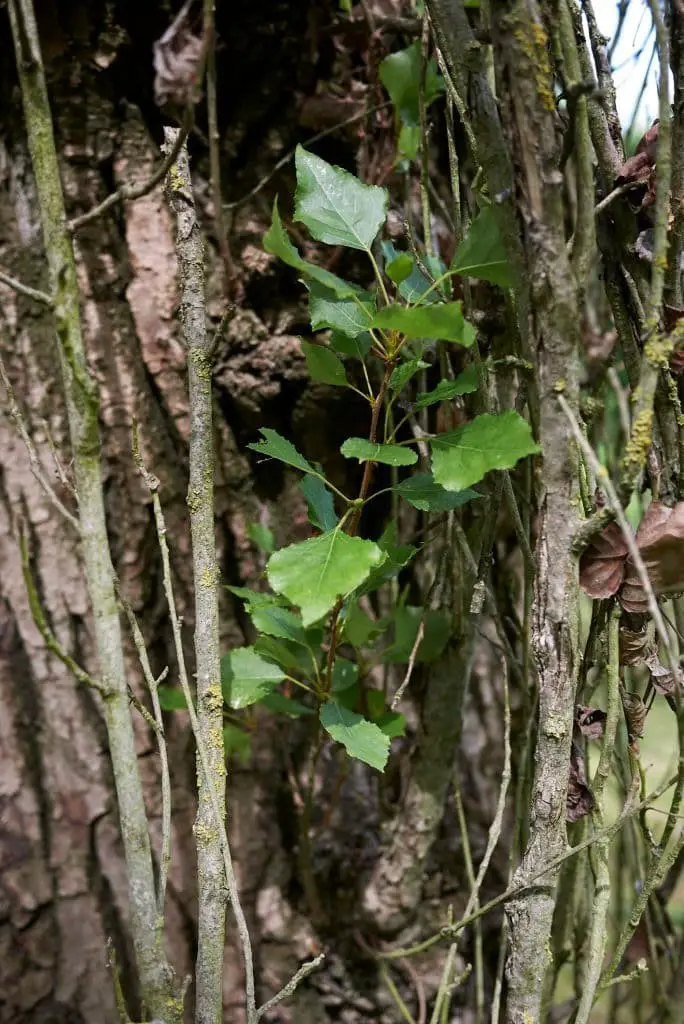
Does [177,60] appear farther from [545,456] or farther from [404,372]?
[545,456]

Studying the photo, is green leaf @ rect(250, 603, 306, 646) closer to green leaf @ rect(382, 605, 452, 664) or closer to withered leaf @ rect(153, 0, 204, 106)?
green leaf @ rect(382, 605, 452, 664)

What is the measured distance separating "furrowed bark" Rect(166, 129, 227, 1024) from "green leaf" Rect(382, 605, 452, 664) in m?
0.29

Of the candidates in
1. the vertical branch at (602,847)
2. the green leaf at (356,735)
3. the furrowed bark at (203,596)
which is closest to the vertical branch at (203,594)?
the furrowed bark at (203,596)

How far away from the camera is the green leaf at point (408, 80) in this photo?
0.81 m

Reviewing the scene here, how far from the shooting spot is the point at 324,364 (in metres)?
0.66

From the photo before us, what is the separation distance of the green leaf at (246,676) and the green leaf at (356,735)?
0.25ft

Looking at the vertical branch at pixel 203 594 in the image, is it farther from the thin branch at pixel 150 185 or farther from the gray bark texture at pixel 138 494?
the gray bark texture at pixel 138 494

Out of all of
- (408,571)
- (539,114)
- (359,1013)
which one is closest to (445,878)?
(359,1013)

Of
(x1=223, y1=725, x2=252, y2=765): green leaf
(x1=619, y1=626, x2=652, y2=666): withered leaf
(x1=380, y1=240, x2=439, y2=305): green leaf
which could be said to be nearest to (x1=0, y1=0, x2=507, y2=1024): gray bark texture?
(x1=223, y1=725, x2=252, y2=765): green leaf

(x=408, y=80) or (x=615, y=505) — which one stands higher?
(x=408, y=80)

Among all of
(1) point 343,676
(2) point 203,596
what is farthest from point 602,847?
(2) point 203,596

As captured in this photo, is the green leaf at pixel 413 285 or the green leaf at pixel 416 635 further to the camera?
the green leaf at pixel 416 635

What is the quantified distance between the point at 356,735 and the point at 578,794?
7.5 inches

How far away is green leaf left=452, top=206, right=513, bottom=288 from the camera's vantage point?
0.56 metres
